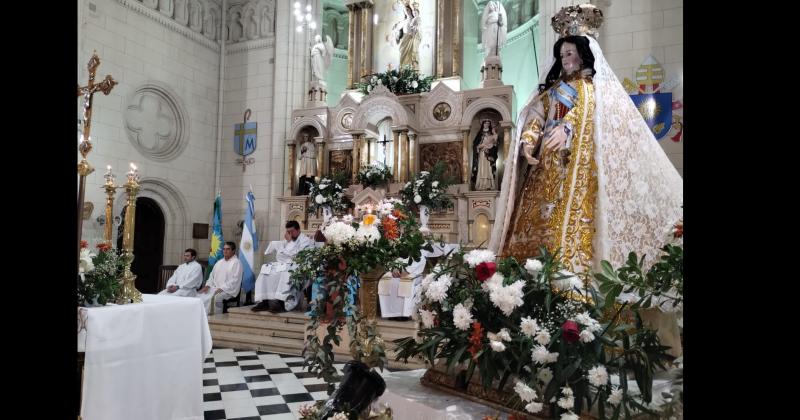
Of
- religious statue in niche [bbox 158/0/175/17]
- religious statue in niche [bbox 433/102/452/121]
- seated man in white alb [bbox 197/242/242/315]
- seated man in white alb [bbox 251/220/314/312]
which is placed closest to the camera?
seated man in white alb [bbox 251/220/314/312]

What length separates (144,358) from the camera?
4.03 metres

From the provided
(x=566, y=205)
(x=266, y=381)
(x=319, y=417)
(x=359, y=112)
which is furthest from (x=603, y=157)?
(x=359, y=112)

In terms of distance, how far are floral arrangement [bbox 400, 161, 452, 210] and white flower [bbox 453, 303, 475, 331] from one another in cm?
721

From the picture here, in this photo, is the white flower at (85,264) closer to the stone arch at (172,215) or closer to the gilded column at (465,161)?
the gilded column at (465,161)

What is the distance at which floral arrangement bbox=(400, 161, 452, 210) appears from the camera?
987 cm

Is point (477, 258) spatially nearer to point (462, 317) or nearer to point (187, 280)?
point (462, 317)

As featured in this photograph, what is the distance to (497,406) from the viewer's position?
2.61 meters

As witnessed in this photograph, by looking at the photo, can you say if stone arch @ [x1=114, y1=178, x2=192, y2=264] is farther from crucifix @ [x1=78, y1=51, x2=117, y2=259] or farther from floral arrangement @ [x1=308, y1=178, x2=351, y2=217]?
crucifix @ [x1=78, y1=51, x2=117, y2=259]

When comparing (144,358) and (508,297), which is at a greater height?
(508,297)

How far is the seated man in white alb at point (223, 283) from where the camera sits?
10.0m

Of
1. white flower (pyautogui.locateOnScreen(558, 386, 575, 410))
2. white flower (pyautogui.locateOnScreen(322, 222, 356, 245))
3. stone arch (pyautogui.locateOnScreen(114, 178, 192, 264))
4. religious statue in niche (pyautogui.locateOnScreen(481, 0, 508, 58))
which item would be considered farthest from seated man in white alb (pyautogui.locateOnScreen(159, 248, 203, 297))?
white flower (pyautogui.locateOnScreen(558, 386, 575, 410))

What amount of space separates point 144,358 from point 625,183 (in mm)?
3837

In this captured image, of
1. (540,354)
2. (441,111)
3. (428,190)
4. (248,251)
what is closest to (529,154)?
(540,354)
